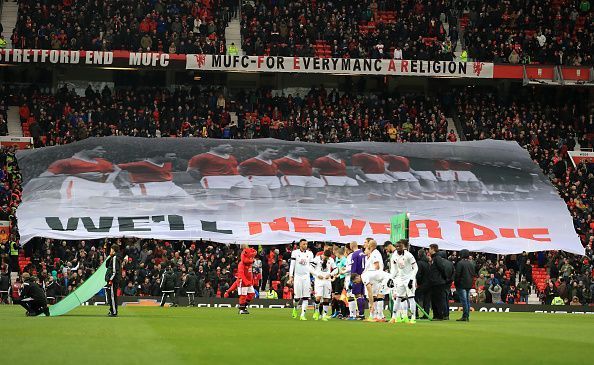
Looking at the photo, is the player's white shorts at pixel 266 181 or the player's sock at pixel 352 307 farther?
the player's white shorts at pixel 266 181

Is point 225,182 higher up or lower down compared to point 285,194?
higher up

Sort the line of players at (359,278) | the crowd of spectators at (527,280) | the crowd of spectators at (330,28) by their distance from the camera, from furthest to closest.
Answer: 1. the crowd of spectators at (330,28)
2. the crowd of spectators at (527,280)
3. the line of players at (359,278)

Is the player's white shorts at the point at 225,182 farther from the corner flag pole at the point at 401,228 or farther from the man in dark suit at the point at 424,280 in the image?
the man in dark suit at the point at 424,280

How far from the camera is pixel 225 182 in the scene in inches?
2000

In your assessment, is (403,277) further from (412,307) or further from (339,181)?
(339,181)

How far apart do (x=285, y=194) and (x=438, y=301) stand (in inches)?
799

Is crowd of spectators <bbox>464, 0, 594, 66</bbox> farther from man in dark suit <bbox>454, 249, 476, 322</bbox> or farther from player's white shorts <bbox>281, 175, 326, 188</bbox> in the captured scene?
man in dark suit <bbox>454, 249, 476, 322</bbox>

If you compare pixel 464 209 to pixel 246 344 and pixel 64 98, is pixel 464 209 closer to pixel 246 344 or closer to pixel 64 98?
pixel 64 98

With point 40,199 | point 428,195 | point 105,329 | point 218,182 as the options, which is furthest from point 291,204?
point 105,329

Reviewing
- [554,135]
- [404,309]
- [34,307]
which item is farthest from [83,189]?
[554,135]

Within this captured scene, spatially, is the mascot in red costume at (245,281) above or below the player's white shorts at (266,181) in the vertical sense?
below

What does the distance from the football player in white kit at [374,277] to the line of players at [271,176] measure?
21.1 meters

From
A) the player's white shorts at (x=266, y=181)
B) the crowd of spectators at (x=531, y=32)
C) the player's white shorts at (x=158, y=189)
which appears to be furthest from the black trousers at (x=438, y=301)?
the crowd of spectators at (x=531, y=32)

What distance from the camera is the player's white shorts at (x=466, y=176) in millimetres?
53281
